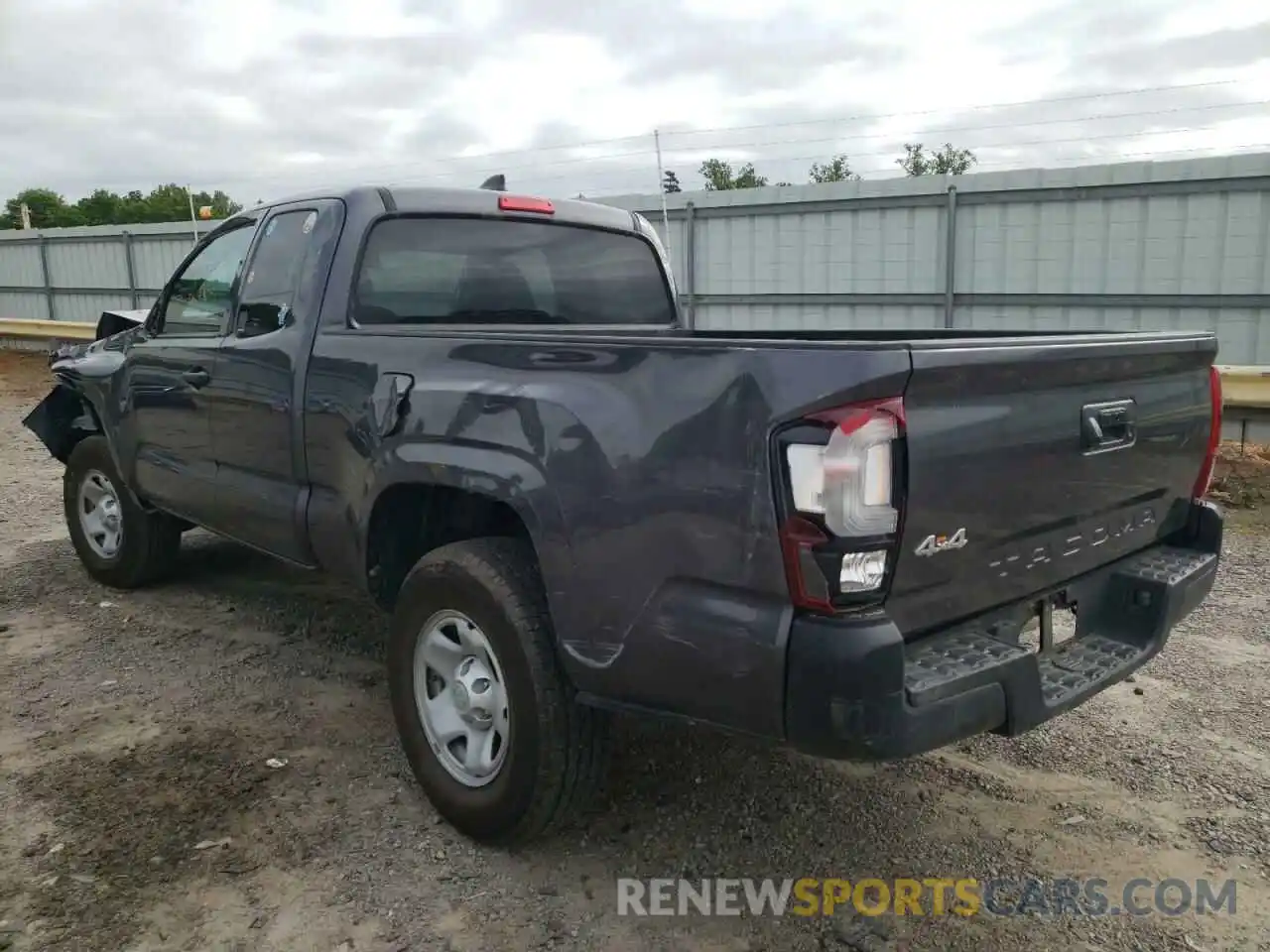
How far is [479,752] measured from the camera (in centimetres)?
298

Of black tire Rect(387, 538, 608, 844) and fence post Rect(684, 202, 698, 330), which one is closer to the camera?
black tire Rect(387, 538, 608, 844)

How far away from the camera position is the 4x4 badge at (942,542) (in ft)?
7.39

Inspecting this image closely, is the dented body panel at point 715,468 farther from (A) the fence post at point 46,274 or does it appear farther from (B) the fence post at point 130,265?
(A) the fence post at point 46,274

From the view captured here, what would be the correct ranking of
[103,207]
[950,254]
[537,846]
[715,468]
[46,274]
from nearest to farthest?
[715,468] → [537,846] → [950,254] → [46,274] → [103,207]

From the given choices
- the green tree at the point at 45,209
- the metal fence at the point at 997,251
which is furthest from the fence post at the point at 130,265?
the green tree at the point at 45,209

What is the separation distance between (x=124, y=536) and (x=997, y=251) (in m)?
8.30

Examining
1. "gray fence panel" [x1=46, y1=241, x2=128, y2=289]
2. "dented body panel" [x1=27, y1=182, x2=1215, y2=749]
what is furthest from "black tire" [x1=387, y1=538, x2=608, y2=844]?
"gray fence panel" [x1=46, y1=241, x2=128, y2=289]

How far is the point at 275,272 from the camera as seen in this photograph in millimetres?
3994

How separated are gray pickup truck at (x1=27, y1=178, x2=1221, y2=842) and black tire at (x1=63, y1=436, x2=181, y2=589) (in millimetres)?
1323

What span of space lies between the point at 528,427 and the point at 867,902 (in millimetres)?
1565

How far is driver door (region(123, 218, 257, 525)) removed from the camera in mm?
4266

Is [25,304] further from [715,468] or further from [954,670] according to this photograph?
[954,670]

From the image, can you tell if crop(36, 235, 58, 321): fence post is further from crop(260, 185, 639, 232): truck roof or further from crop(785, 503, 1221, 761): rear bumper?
crop(785, 503, 1221, 761): rear bumper

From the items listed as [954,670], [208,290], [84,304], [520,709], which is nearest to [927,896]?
[954,670]
